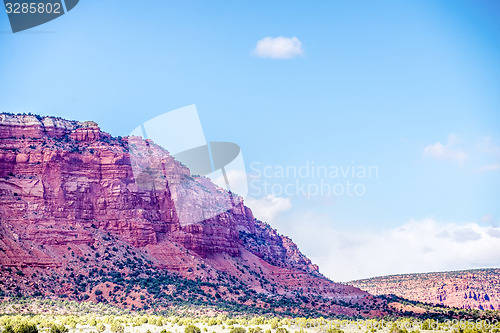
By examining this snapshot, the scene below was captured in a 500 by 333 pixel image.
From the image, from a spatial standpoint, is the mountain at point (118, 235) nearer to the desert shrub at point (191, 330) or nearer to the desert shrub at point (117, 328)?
the desert shrub at point (117, 328)

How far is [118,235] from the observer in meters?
96.4

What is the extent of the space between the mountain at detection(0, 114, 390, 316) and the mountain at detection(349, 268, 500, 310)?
3505 centimetres

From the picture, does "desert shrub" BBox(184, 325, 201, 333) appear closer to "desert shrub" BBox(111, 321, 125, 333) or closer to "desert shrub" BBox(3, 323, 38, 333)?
"desert shrub" BBox(111, 321, 125, 333)

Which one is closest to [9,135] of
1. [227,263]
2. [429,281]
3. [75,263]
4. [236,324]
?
[75,263]

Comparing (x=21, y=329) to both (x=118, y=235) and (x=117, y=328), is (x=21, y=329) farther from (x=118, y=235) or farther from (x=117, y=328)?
(x=118, y=235)

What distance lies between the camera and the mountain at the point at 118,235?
3278 inches

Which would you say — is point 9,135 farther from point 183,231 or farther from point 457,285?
point 457,285

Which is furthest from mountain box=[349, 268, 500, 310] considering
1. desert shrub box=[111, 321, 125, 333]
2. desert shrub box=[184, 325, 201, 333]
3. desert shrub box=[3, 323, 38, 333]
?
desert shrub box=[3, 323, 38, 333]

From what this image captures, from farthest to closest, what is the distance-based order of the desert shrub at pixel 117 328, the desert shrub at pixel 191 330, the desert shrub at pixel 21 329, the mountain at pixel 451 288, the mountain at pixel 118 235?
1. the mountain at pixel 451 288
2. the mountain at pixel 118 235
3. the desert shrub at pixel 117 328
4. the desert shrub at pixel 191 330
5. the desert shrub at pixel 21 329

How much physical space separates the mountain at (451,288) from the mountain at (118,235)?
35.0m

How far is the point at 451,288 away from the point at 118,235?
79367 millimetres

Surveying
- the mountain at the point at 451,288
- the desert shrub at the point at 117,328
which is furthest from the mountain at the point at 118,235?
the mountain at the point at 451,288

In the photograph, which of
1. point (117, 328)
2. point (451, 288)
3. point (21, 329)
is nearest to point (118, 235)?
point (117, 328)

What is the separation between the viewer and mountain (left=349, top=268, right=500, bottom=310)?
13838cm
